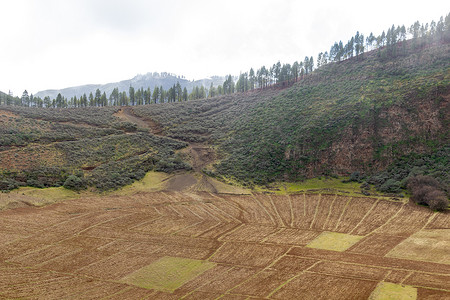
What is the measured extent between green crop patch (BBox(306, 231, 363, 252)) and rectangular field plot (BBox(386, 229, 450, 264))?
12.1 ft

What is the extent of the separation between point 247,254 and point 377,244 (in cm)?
1309

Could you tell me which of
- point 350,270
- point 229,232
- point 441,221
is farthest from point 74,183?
point 441,221

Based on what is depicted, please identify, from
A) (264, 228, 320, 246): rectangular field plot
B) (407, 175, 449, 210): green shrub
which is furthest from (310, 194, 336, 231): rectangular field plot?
(407, 175, 449, 210): green shrub

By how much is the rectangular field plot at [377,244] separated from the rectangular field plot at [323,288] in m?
6.23

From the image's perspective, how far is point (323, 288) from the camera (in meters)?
19.5

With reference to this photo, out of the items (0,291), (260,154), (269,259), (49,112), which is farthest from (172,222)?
(49,112)

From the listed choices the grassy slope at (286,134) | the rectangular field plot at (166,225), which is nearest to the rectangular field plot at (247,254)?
the rectangular field plot at (166,225)

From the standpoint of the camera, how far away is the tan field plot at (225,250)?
19422 mm

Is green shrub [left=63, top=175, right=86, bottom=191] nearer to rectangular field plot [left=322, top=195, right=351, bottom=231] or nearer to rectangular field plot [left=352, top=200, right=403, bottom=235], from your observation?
rectangular field plot [left=322, top=195, right=351, bottom=231]

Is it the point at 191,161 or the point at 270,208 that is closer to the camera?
the point at 270,208

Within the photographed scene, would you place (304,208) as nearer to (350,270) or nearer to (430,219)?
(430,219)

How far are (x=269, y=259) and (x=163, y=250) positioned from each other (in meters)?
9.97

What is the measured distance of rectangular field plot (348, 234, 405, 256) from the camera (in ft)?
84.6

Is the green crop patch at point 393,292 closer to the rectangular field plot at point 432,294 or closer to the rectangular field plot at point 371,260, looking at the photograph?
the rectangular field plot at point 432,294
